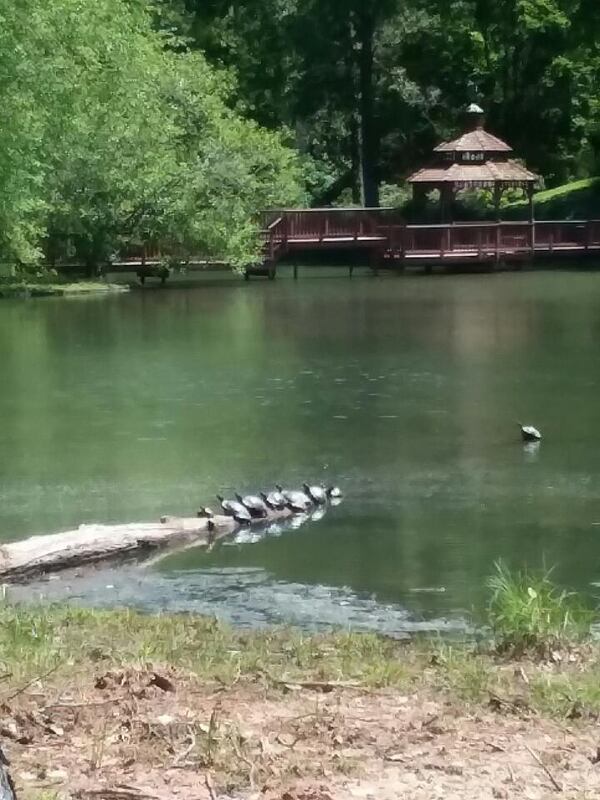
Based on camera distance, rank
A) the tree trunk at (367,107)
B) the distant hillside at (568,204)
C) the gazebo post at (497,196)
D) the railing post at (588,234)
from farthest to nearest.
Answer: the tree trunk at (367,107)
the distant hillside at (568,204)
the railing post at (588,234)
the gazebo post at (497,196)

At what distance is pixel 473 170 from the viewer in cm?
4159

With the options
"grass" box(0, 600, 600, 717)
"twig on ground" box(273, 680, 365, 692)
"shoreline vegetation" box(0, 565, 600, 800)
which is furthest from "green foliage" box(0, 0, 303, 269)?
"twig on ground" box(273, 680, 365, 692)

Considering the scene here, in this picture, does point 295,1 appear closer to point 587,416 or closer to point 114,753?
point 587,416

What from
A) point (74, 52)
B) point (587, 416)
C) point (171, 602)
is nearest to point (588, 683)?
point (171, 602)

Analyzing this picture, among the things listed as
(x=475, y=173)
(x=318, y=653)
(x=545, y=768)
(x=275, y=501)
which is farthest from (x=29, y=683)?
(x=475, y=173)

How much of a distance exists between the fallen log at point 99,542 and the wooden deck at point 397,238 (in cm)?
2953

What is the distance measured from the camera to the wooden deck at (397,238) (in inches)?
1599

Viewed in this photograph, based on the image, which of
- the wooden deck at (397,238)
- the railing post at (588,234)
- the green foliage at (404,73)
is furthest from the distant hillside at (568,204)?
the wooden deck at (397,238)

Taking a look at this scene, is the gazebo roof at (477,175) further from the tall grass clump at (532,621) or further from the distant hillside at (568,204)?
the tall grass clump at (532,621)

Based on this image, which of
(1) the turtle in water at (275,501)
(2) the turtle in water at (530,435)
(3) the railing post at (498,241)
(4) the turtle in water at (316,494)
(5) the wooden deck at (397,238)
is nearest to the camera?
(1) the turtle in water at (275,501)

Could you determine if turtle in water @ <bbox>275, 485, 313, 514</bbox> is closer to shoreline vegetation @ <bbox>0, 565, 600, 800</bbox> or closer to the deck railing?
shoreline vegetation @ <bbox>0, 565, 600, 800</bbox>

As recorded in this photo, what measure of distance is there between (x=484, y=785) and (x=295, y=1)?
170 feet

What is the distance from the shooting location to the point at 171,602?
8.93 m

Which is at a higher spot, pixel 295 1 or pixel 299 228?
pixel 295 1
